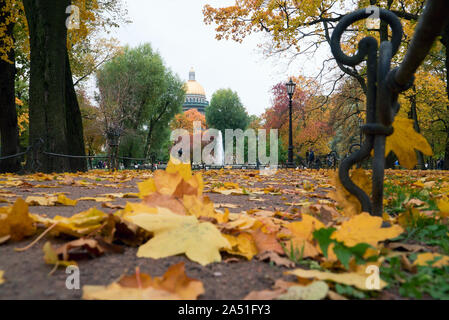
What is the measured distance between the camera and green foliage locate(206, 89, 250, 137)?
64438 millimetres

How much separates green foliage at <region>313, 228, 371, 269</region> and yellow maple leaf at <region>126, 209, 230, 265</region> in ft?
1.07

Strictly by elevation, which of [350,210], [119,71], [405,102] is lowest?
[350,210]

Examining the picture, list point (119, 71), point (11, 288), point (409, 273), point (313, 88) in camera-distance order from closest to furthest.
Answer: point (11, 288), point (409, 273), point (313, 88), point (119, 71)

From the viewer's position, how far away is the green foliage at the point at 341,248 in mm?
1110

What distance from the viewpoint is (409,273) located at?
1.17m

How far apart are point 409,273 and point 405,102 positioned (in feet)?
77.8

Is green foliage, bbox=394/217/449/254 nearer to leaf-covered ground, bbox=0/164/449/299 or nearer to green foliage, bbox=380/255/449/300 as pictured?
leaf-covered ground, bbox=0/164/449/299

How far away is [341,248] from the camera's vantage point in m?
1.16

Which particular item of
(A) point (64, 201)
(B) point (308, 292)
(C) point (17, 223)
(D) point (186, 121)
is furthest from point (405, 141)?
(D) point (186, 121)

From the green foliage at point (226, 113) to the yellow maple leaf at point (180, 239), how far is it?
6258 centimetres

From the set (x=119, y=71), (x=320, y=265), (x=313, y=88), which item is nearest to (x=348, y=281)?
(x=320, y=265)

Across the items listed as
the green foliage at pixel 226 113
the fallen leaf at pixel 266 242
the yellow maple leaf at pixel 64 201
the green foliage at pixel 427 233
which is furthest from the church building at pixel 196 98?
the fallen leaf at pixel 266 242

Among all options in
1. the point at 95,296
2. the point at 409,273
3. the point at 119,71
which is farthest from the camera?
the point at 119,71
